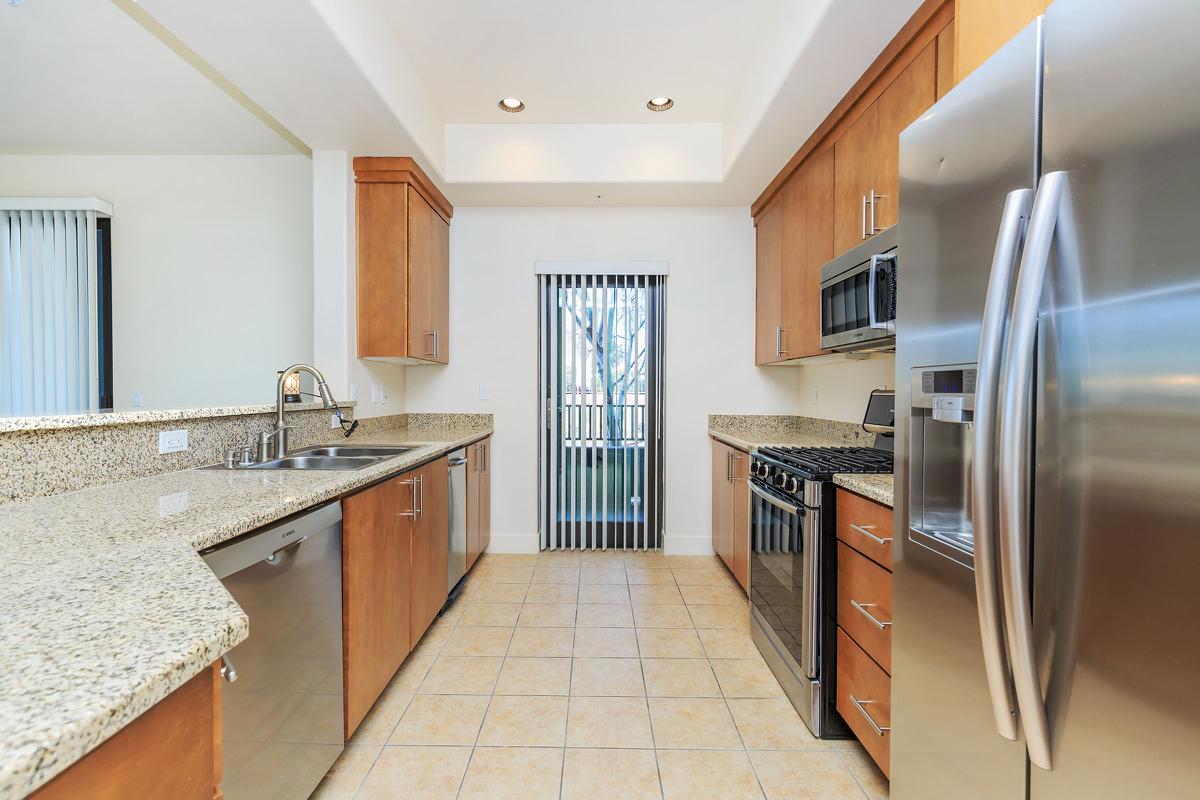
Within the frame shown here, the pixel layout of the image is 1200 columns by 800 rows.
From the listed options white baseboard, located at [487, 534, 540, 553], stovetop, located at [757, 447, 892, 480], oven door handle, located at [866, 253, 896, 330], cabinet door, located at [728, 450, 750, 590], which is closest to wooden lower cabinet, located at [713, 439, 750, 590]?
cabinet door, located at [728, 450, 750, 590]

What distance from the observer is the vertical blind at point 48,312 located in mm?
2820

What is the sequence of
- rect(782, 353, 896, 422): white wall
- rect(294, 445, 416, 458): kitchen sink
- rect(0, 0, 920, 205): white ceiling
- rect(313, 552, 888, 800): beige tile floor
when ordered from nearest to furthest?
rect(313, 552, 888, 800): beige tile floor → rect(0, 0, 920, 205): white ceiling → rect(294, 445, 416, 458): kitchen sink → rect(782, 353, 896, 422): white wall

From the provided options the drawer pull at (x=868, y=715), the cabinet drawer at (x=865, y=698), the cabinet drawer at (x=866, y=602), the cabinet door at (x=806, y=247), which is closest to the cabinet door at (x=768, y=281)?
the cabinet door at (x=806, y=247)

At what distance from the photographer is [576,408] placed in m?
3.68

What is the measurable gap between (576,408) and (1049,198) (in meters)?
3.10

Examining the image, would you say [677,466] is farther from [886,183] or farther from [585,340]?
[886,183]

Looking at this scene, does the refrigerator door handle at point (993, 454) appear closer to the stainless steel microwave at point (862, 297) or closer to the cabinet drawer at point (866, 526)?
the cabinet drawer at point (866, 526)

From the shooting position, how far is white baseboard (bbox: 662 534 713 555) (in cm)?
362

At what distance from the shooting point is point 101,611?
2.03 ft

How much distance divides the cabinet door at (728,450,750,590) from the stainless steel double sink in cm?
176

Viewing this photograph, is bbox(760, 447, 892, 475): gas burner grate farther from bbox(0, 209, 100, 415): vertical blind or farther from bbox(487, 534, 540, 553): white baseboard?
bbox(0, 209, 100, 415): vertical blind

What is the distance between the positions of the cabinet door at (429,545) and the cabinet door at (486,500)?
0.74 metres

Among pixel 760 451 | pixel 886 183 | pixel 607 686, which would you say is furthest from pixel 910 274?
pixel 607 686

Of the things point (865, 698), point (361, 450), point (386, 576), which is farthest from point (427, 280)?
point (865, 698)
